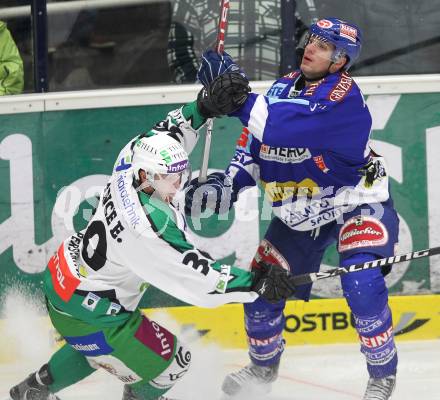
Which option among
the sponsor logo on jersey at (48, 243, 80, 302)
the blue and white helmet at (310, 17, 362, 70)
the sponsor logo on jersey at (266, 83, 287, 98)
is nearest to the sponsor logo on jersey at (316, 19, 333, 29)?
the blue and white helmet at (310, 17, 362, 70)

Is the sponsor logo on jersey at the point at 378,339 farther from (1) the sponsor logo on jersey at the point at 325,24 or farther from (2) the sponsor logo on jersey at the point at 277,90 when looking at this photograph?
(1) the sponsor logo on jersey at the point at 325,24

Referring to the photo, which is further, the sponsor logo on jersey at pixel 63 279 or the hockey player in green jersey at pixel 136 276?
the sponsor logo on jersey at pixel 63 279

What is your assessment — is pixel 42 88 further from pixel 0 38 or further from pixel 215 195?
pixel 215 195

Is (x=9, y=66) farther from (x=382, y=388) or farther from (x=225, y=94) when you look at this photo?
(x=382, y=388)

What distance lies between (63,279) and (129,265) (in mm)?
301

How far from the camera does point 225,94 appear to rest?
4062 mm

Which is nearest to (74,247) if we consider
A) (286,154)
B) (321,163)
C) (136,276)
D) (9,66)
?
(136,276)

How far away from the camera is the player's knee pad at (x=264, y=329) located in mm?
4648

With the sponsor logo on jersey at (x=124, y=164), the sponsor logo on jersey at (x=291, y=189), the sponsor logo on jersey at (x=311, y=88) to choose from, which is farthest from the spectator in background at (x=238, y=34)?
the sponsor logo on jersey at (x=124, y=164)

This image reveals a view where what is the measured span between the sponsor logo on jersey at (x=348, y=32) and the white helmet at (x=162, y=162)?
0.83 m

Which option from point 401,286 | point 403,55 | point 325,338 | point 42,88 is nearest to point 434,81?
point 403,55

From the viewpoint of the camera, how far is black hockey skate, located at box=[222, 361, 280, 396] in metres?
4.79

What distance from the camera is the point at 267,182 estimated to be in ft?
15.0

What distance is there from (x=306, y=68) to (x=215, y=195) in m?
0.61
